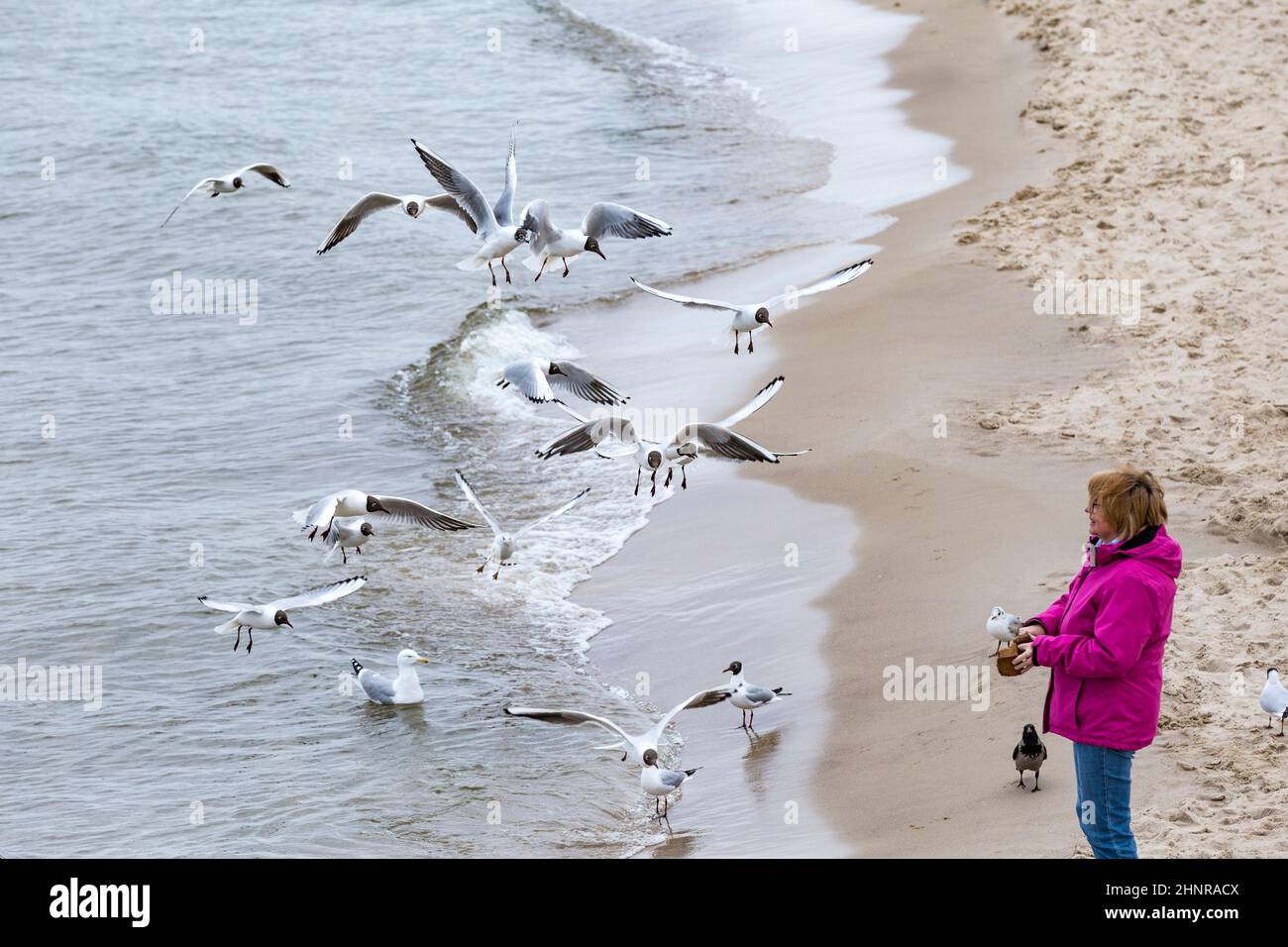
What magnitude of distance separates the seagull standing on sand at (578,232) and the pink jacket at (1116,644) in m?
5.42

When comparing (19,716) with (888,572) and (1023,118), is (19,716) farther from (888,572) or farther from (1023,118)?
(1023,118)

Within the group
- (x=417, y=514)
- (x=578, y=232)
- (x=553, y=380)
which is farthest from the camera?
(x=578, y=232)

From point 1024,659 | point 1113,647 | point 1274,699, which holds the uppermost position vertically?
point 1113,647

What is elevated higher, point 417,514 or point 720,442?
point 720,442

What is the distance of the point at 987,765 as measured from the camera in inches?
290

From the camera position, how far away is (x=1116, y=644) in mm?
4945

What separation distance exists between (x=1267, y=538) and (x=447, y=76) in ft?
72.7

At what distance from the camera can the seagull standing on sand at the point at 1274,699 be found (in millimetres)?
7094

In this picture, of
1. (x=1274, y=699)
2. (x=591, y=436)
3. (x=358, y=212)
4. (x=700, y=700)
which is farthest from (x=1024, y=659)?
(x=358, y=212)

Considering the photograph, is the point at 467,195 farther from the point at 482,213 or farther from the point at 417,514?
the point at 417,514

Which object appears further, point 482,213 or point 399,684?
point 482,213

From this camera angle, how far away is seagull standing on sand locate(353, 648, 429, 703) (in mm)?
9797

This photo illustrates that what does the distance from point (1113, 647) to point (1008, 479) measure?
5959 millimetres

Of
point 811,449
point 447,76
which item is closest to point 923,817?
point 811,449
